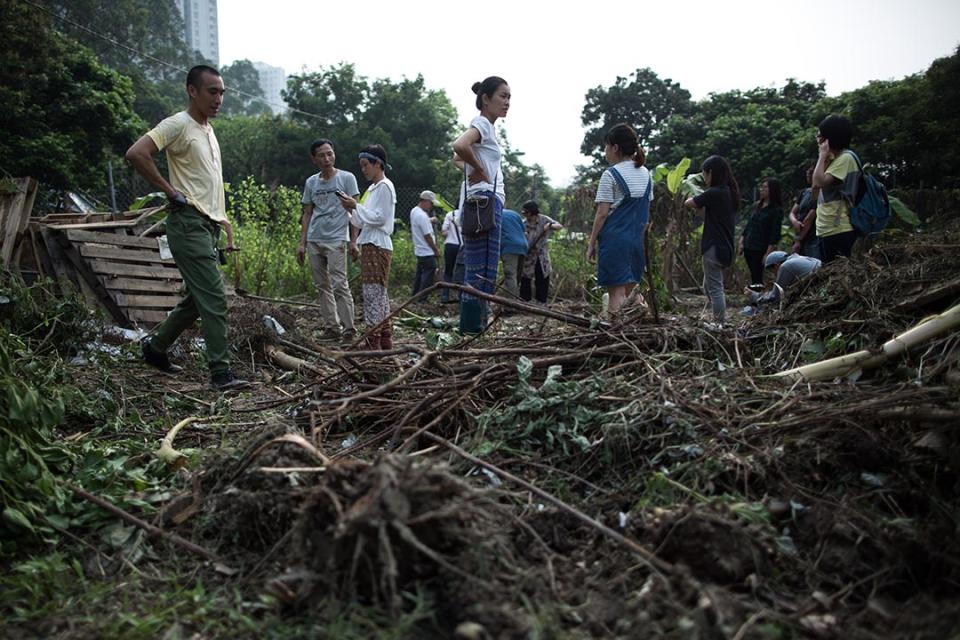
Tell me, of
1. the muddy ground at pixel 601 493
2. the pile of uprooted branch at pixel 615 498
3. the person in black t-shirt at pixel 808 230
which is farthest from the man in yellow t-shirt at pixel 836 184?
the pile of uprooted branch at pixel 615 498

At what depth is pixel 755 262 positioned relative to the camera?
667 centimetres

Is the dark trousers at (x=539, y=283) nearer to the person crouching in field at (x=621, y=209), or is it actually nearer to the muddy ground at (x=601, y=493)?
the person crouching in field at (x=621, y=209)

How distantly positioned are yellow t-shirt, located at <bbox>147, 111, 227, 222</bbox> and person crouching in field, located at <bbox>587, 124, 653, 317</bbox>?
2.65 metres

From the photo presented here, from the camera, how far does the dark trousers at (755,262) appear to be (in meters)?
6.61

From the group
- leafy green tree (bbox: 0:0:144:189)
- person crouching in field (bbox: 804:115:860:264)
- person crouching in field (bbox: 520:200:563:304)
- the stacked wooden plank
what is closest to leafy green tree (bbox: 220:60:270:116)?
leafy green tree (bbox: 0:0:144:189)

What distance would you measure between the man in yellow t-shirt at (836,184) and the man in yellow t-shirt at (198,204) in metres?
4.29

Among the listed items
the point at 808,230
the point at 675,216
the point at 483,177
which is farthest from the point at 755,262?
the point at 483,177

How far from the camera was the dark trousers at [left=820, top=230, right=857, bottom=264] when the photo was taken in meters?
4.75

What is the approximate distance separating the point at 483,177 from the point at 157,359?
2642 millimetres

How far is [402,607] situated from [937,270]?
3255mm

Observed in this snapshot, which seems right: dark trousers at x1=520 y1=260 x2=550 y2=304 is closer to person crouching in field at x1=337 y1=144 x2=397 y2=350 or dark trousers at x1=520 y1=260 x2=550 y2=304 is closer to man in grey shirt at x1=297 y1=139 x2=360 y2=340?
man in grey shirt at x1=297 y1=139 x2=360 y2=340

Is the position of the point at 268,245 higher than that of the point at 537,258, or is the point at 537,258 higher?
the point at 268,245

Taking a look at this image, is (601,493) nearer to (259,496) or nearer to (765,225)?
(259,496)

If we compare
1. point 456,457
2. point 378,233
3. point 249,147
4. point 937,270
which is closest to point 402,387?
point 456,457
